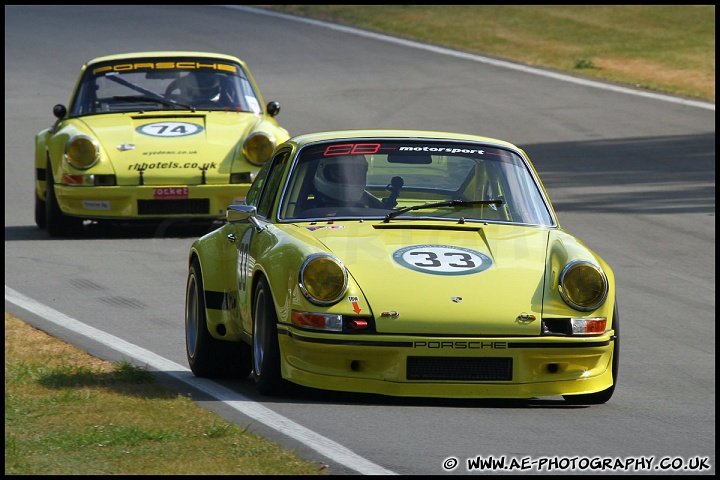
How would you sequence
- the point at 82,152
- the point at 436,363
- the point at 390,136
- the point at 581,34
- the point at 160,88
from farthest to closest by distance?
the point at 581,34
the point at 160,88
the point at 82,152
the point at 390,136
the point at 436,363

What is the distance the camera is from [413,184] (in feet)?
25.8

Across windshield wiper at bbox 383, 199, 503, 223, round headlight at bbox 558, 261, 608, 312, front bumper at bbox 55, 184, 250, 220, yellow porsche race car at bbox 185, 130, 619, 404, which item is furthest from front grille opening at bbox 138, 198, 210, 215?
round headlight at bbox 558, 261, 608, 312

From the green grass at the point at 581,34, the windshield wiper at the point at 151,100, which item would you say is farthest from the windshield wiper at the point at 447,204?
the green grass at the point at 581,34

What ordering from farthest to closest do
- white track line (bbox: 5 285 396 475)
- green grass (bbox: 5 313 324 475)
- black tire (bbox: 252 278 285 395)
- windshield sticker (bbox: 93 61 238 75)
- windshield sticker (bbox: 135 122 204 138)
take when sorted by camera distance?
1. windshield sticker (bbox: 93 61 238 75)
2. windshield sticker (bbox: 135 122 204 138)
3. black tire (bbox: 252 278 285 395)
4. white track line (bbox: 5 285 396 475)
5. green grass (bbox: 5 313 324 475)

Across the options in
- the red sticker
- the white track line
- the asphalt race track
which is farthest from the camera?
the red sticker

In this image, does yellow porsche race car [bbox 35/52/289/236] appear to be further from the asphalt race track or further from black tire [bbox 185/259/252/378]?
black tire [bbox 185/259/252/378]

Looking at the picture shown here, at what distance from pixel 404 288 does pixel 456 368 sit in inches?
17.1

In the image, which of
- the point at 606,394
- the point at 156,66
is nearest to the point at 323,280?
the point at 606,394

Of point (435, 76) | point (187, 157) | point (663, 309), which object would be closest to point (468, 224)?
point (663, 309)

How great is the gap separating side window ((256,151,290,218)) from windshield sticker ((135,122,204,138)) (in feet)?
17.4

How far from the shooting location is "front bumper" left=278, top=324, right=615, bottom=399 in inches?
251

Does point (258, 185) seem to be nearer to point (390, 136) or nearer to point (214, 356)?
point (390, 136)

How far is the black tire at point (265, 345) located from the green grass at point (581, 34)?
18.2 metres

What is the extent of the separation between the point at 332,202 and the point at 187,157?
18.8 feet
